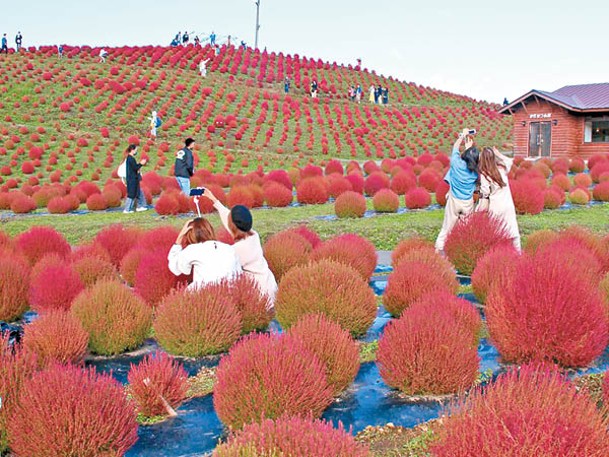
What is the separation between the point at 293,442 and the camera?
304cm

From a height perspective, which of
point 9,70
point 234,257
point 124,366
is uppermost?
point 9,70

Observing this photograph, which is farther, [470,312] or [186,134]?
[186,134]

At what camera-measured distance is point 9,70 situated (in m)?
45.5

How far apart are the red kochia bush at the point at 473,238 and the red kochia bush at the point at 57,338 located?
5466mm

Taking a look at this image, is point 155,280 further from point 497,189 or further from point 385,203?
point 385,203

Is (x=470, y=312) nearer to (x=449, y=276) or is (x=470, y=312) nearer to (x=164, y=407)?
(x=449, y=276)

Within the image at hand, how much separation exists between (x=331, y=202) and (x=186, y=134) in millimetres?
19392

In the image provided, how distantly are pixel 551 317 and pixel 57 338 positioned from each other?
4.21m

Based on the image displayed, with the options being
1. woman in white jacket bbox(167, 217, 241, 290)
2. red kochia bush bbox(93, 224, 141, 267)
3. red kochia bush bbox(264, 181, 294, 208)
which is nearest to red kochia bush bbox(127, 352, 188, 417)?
woman in white jacket bbox(167, 217, 241, 290)

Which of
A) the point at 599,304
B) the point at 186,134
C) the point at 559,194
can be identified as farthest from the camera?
the point at 186,134

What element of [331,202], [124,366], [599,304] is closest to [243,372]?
[124,366]

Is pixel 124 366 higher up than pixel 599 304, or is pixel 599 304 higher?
pixel 599 304

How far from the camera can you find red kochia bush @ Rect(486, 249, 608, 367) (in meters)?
5.32

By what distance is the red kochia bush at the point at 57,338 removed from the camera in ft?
18.6
